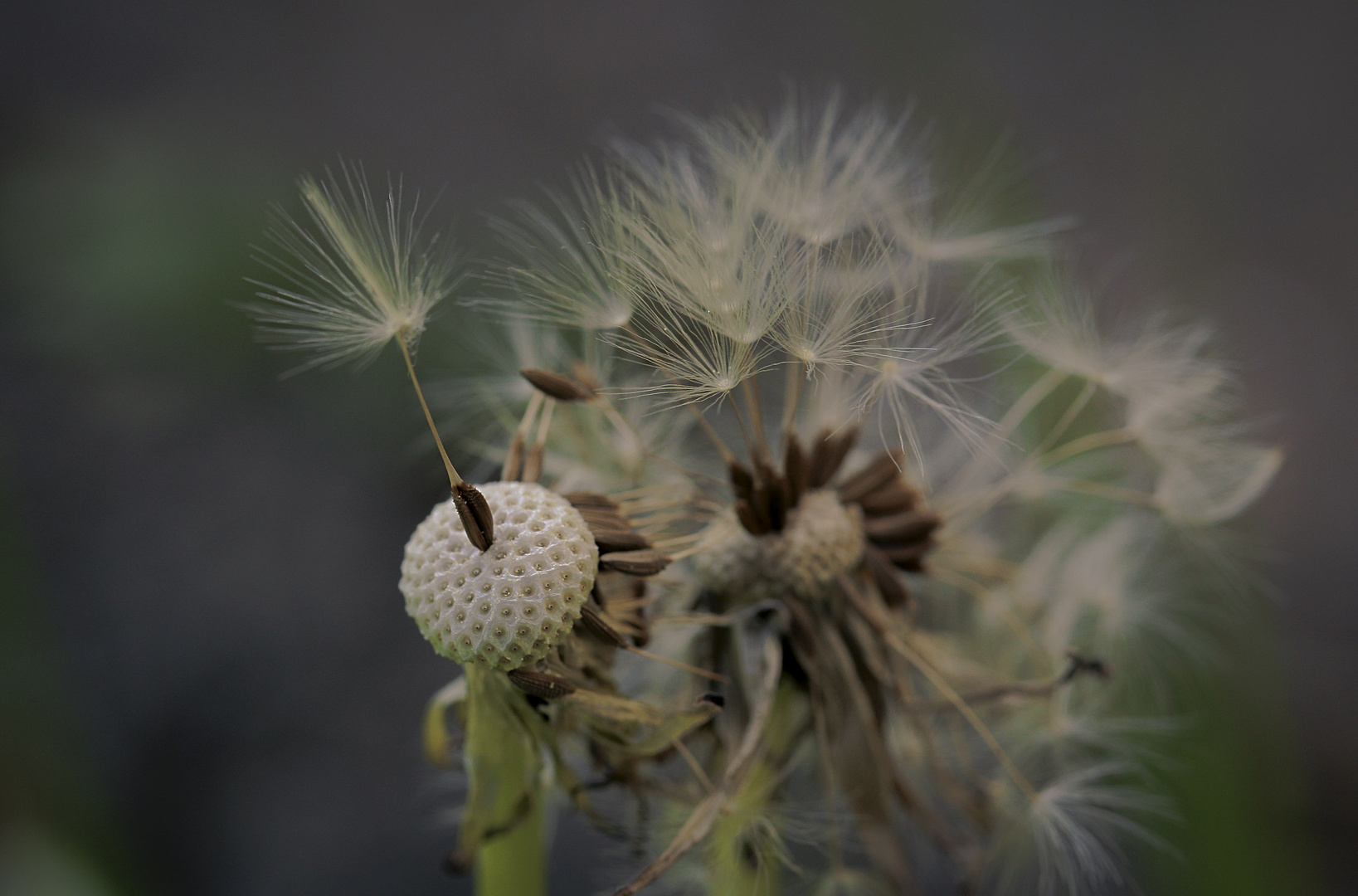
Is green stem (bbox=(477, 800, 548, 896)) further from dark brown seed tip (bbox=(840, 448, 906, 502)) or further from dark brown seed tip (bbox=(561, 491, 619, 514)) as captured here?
dark brown seed tip (bbox=(840, 448, 906, 502))

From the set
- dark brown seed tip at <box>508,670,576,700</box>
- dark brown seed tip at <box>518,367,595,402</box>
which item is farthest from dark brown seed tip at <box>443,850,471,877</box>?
dark brown seed tip at <box>518,367,595,402</box>

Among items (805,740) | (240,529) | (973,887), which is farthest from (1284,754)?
(240,529)

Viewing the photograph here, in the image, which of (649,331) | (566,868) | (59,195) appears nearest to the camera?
(649,331)

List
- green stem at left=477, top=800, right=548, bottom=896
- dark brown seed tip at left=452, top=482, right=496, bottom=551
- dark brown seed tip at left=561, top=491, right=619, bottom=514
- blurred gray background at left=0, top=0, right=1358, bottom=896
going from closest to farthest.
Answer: dark brown seed tip at left=452, top=482, right=496, bottom=551, dark brown seed tip at left=561, top=491, right=619, bottom=514, green stem at left=477, top=800, right=548, bottom=896, blurred gray background at left=0, top=0, right=1358, bottom=896

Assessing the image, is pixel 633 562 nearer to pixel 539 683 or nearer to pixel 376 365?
pixel 539 683

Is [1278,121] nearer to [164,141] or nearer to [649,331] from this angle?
[649,331]

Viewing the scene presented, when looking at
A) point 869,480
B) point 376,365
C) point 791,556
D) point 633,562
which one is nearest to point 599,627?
point 633,562
